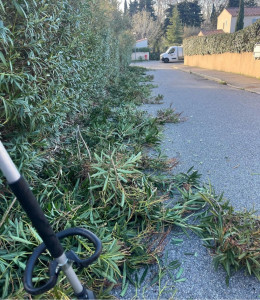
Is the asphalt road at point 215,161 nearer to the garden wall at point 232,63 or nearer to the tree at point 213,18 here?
the garden wall at point 232,63

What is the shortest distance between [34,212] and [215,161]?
296 centimetres

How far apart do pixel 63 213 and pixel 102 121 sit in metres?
2.51

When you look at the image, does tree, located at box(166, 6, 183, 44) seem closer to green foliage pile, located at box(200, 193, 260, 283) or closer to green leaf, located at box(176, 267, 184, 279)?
green foliage pile, located at box(200, 193, 260, 283)

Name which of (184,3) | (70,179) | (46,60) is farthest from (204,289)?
(184,3)

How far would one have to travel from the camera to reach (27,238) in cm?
173

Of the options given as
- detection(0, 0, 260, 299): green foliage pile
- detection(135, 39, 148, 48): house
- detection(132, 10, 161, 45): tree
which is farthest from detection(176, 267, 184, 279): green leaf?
detection(135, 39, 148, 48): house

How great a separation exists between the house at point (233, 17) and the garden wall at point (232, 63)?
10293 millimetres

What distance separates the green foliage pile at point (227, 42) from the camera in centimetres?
1161

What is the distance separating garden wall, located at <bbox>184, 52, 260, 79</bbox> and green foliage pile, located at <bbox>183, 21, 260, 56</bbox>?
0.97 feet

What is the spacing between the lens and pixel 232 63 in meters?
14.8

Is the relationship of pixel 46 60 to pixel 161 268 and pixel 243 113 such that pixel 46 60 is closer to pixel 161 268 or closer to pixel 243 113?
pixel 161 268

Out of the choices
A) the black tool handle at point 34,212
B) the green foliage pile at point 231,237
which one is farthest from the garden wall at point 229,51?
the black tool handle at point 34,212

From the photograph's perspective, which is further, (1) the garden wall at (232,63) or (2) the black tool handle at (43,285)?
(1) the garden wall at (232,63)

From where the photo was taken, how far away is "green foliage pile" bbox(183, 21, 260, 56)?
1161 centimetres
